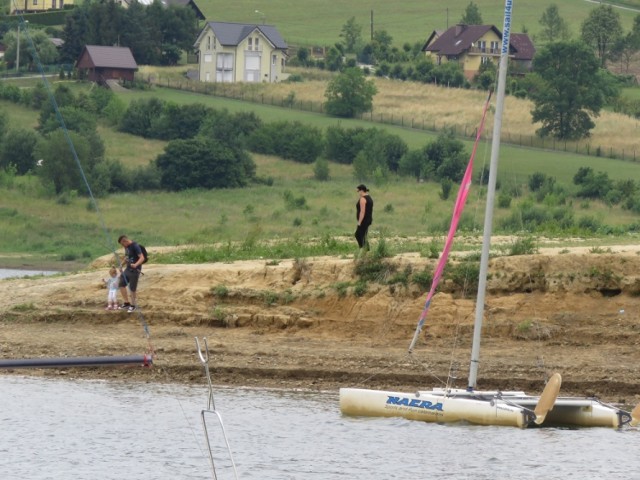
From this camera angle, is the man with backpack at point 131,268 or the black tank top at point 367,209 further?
the man with backpack at point 131,268

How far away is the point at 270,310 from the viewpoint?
96.7 ft

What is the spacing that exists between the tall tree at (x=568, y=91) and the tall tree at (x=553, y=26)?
177 ft

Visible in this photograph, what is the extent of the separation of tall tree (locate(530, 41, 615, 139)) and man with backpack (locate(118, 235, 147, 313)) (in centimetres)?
6293

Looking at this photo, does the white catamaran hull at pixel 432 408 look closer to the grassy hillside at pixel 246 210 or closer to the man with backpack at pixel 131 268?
the man with backpack at pixel 131 268

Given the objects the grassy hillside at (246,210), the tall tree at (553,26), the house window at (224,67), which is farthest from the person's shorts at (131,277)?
the tall tree at (553,26)

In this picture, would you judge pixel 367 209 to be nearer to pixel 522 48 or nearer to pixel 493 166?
pixel 493 166

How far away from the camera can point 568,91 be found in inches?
3629

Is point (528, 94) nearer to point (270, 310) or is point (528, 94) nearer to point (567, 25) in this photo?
point (567, 25)

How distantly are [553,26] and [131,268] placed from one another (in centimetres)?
12683

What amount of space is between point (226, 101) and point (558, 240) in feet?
232

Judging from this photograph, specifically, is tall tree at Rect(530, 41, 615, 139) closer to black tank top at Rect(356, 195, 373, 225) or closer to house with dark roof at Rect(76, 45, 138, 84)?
house with dark roof at Rect(76, 45, 138, 84)

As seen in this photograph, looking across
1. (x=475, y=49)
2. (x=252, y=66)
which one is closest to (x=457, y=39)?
(x=475, y=49)

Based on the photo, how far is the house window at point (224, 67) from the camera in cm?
11675

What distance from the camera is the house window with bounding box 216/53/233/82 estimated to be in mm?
116750
